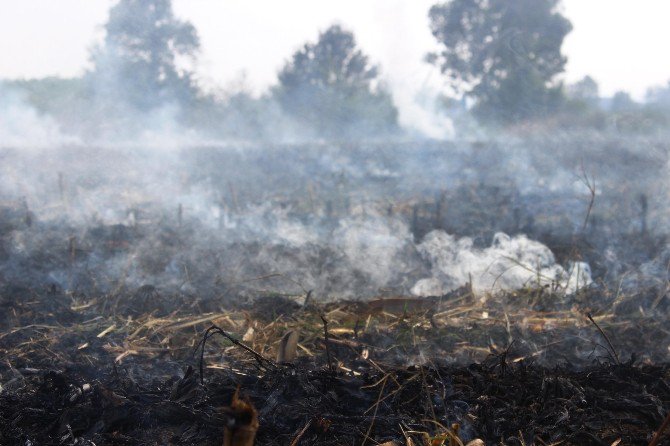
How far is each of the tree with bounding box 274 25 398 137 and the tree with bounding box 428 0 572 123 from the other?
4074 mm

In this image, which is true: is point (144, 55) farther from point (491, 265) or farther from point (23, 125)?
point (491, 265)

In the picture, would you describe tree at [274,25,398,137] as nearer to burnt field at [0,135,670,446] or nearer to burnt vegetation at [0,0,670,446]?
burnt vegetation at [0,0,670,446]

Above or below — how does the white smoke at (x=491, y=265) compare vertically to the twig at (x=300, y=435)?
below

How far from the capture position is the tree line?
1695 cm

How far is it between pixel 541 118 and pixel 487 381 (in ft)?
55.9

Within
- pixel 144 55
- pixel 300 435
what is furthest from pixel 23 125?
pixel 300 435

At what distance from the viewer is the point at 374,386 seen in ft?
10.4

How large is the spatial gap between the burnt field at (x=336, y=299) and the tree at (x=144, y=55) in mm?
6027

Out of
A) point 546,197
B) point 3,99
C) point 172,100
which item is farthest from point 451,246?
point 172,100

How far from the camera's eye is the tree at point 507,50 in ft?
61.4

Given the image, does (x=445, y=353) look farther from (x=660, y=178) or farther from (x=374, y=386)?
(x=660, y=178)

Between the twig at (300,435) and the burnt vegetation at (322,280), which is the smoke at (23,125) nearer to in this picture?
the burnt vegetation at (322,280)

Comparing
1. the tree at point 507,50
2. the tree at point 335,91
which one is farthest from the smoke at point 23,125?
the tree at point 507,50

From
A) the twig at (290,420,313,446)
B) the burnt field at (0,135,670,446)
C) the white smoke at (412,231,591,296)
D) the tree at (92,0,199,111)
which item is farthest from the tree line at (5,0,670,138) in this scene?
the twig at (290,420,313,446)
